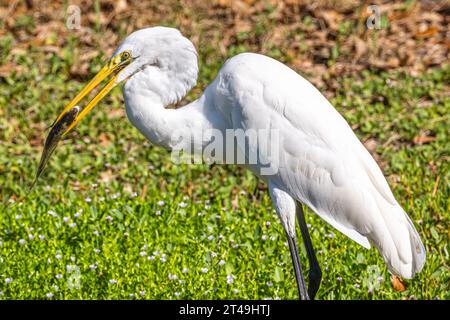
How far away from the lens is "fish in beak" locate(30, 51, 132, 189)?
4277mm

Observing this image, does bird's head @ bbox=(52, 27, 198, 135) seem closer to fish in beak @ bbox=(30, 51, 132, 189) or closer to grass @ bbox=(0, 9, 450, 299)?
fish in beak @ bbox=(30, 51, 132, 189)

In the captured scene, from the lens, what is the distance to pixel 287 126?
429cm

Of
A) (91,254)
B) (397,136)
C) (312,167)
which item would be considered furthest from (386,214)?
(397,136)

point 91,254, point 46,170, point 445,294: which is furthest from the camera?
point 46,170

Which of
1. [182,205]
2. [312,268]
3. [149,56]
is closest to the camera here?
[149,56]

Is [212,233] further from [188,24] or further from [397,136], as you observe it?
[188,24]

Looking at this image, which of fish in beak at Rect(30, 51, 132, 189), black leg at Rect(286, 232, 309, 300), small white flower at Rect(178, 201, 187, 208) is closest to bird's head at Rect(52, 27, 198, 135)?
fish in beak at Rect(30, 51, 132, 189)

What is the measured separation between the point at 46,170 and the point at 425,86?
300 cm

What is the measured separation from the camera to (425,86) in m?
7.06

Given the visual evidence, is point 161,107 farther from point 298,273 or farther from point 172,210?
point 172,210

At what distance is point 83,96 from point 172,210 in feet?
4.38

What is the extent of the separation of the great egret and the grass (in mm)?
466


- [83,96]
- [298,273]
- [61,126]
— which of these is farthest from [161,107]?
[298,273]

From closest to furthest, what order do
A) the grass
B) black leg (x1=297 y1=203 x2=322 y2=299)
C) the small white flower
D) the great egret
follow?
the great egret, black leg (x1=297 y1=203 x2=322 y2=299), the grass, the small white flower
